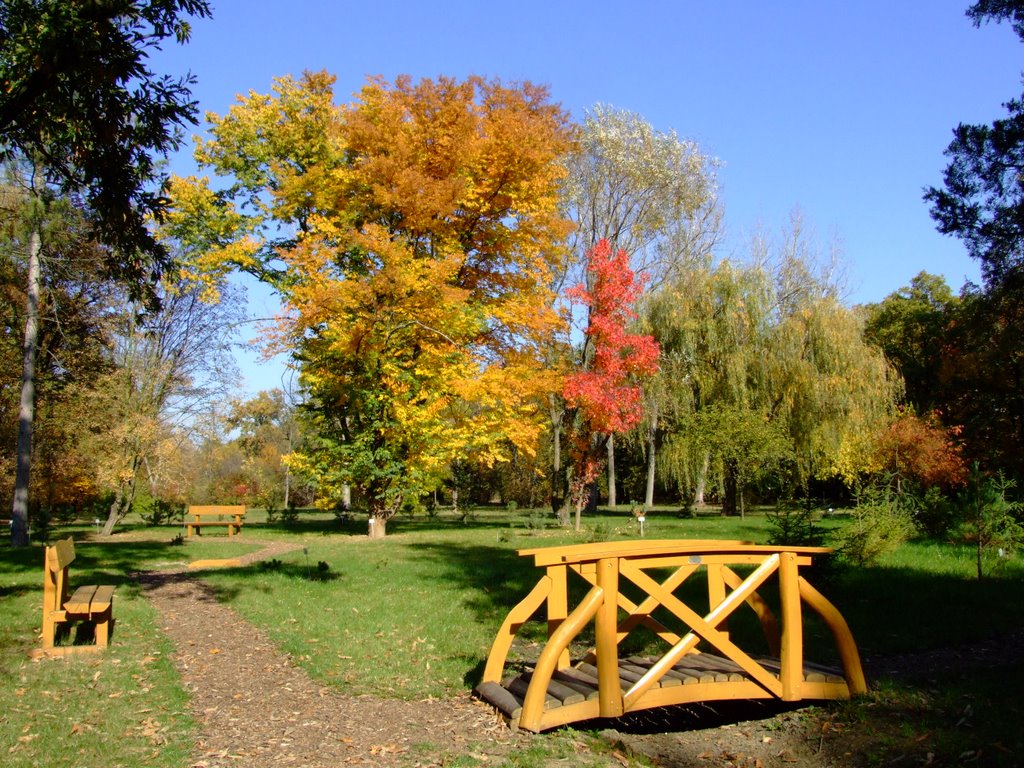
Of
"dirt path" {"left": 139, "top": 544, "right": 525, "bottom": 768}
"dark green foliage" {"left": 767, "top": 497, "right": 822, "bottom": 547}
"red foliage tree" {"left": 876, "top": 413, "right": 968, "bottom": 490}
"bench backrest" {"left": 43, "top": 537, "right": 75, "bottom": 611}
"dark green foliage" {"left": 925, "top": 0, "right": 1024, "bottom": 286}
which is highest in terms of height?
"dark green foliage" {"left": 925, "top": 0, "right": 1024, "bottom": 286}

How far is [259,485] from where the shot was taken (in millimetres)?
43562

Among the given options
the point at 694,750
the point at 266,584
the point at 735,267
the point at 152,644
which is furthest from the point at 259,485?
the point at 694,750

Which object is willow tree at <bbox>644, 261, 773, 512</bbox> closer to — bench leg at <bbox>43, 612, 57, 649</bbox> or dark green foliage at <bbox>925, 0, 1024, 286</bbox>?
dark green foliage at <bbox>925, 0, 1024, 286</bbox>

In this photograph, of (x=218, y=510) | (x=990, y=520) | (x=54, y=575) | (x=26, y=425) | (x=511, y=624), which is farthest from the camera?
(x=218, y=510)

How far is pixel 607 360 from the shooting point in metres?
22.2

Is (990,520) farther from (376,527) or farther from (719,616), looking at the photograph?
(376,527)

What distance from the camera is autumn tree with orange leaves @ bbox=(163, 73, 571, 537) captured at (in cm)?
1866

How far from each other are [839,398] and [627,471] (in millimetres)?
26013

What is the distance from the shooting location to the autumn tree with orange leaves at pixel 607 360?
71.4 ft

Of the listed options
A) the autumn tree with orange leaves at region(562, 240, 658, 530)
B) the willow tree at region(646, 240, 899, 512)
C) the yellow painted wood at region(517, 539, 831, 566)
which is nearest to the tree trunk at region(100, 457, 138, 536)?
the autumn tree with orange leaves at region(562, 240, 658, 530)

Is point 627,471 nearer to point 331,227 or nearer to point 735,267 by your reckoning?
point 735,267

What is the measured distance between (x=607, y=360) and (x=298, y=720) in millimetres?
17674

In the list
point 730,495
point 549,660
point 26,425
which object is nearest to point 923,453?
point 730,495

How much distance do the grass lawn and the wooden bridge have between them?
1.65ft
